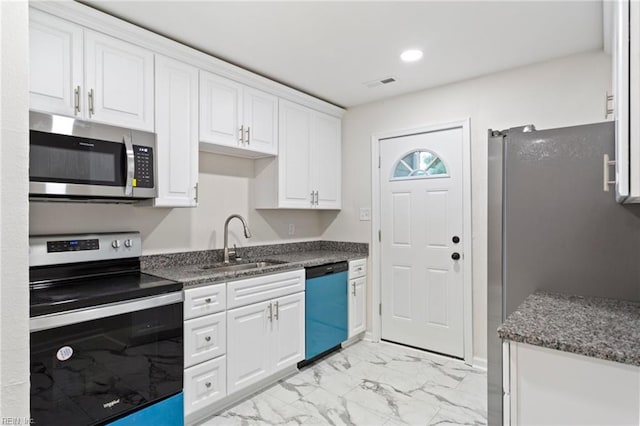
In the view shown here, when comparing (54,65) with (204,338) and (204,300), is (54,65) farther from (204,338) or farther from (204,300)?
(204,338)

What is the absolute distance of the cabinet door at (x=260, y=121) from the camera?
282 centimetres

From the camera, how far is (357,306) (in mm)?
3480

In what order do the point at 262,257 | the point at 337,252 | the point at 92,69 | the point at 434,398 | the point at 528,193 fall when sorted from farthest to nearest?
the point at 337,252 < the point at 262,257 < the point at 434,398 < the point at 92,69 < the point at 528,193

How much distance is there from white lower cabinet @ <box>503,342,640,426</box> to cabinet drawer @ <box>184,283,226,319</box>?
163cm

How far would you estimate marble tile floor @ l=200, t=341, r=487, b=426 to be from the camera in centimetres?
222

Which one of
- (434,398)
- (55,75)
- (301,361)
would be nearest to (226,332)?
(301,361)

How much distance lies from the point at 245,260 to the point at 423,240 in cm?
164

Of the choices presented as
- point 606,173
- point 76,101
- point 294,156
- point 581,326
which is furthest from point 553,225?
point 76,101

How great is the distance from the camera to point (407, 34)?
228 centimetres

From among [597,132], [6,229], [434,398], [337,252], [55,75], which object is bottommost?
[434,398]

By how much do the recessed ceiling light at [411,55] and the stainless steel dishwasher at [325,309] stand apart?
1.78m

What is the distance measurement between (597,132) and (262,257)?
2.58 m

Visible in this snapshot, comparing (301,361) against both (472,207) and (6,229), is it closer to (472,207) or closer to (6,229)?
(472,207)

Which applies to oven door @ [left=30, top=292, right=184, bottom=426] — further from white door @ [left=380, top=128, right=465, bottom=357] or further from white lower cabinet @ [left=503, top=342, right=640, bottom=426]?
white door @ [left=380, top=128, right=465, bottom=357]
